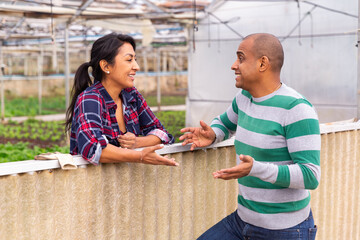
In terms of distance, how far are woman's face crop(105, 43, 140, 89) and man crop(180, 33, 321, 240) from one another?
51 cm

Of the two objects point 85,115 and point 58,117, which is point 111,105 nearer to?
point 85,115

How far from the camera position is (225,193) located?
8.13ft

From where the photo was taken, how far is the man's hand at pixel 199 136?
7.11ft

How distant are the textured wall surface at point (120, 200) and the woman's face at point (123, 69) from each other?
1.27 ft

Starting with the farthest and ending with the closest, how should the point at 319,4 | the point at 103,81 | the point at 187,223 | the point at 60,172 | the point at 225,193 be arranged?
the point at 319,4 → the point at 225,193 → the point at 187,223 → the point at 103,81 → the point at 60,172

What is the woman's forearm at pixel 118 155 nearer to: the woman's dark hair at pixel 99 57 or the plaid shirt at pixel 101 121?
the plaid shirt at pixel 101 121

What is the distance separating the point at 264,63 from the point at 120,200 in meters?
0.84

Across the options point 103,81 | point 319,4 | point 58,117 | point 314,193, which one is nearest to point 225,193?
point 314,193

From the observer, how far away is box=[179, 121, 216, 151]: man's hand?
2.17 m

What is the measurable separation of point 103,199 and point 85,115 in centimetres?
36

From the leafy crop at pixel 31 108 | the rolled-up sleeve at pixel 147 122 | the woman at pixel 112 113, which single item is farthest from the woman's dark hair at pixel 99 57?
the leafy crop at pixel 31 108

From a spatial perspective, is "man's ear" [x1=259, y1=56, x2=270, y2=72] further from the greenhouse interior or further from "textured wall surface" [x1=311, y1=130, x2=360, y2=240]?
"textured wall surface" [x1=311, y1=130, x2=360, y2=240]

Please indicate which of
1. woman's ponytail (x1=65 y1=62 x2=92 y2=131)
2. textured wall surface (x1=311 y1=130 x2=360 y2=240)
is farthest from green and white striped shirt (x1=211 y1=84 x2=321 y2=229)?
textured wall surface (x1=311 y1=130 x2=360 y2=240)

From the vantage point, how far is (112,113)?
82.4 inches
